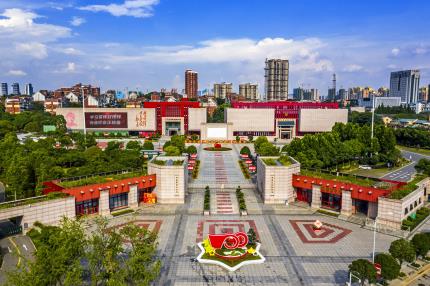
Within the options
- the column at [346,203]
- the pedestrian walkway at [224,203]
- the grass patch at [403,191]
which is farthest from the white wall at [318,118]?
the column at [346,203]

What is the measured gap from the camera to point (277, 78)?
196m

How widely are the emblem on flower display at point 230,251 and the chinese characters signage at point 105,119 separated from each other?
87872mm

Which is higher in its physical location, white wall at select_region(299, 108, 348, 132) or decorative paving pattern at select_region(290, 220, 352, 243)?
white wall at select_region(299, 108, 348, 132)

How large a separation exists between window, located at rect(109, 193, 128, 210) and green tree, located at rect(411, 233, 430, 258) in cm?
3187

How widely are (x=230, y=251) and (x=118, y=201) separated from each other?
1829 cm

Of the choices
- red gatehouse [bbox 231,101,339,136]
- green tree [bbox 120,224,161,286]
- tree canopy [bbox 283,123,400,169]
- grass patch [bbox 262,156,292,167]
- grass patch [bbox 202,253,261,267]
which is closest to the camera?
green tree [bbox 120,224,161,286]

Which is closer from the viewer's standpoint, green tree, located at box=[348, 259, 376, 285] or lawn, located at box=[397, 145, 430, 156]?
green tree, located at box=[348, 259, 376, 285]

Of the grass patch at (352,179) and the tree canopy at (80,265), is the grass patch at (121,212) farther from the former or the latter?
the grass patch at (352,179)

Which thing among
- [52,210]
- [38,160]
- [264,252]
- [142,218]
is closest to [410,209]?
[264,252]

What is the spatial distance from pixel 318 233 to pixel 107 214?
24.2 metres

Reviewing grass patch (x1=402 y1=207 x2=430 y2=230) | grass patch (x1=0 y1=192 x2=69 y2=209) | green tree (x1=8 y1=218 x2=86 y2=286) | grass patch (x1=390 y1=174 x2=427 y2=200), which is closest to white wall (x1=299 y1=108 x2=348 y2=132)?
grass patch (x1=390 y1=174 x2=427 y2=200)

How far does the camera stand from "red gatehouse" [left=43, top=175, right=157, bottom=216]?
Result: 3903cm

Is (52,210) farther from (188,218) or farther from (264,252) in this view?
(264,252)

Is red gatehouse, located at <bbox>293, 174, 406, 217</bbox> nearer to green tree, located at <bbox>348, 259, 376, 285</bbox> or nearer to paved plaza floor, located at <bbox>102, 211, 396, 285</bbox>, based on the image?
paved plaza floor, located at <bbox>102, 211, 396, 285</bbox>
